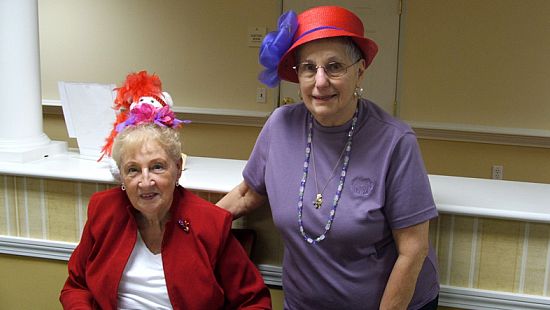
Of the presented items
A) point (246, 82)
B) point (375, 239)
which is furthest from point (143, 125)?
point (246, 82)

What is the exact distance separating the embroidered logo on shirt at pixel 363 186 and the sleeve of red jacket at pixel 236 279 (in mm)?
384

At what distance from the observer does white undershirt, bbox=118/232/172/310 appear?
1.55 meters

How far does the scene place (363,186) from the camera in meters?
1.43

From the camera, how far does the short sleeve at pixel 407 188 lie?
1.38 metres

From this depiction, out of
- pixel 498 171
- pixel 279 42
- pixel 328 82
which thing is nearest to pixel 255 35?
pixel 498 171

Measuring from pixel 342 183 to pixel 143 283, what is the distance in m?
0.63

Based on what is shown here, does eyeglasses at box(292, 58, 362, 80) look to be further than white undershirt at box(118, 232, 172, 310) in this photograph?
No

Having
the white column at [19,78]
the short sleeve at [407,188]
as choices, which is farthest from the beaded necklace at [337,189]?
the white column at [19,78]

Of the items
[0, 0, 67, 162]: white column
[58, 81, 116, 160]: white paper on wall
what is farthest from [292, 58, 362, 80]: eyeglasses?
[0, 0, 67, 162]: white column

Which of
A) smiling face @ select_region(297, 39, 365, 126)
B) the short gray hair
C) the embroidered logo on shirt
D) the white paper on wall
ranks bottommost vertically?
the embroidered logo on shirt

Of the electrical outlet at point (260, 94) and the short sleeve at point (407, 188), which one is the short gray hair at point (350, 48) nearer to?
the short sleeve at point (407, 188)

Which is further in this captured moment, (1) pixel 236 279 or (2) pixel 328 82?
(1) pixel 236 279

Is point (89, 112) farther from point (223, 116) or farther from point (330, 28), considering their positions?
point (223, 116)

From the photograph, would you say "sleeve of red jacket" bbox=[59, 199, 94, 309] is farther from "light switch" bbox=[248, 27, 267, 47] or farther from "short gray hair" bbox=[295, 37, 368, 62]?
"light switch" bbox=[248, 27, 267, 47]
